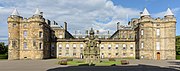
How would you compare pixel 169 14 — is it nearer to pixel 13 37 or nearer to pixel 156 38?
pixel 156 38

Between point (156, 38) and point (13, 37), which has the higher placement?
point (13, 37)

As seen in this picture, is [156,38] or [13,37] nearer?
[13,37]

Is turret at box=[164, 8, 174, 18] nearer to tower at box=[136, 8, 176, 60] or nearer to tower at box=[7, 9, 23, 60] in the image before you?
tower at box=[136, 8, 176, 60]

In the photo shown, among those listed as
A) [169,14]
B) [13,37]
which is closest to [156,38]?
[169,14]

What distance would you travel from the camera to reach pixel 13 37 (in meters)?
57.4

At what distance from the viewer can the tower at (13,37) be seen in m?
56.6

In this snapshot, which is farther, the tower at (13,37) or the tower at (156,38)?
the tower at (156,38)

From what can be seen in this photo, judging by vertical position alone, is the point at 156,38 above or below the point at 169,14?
below

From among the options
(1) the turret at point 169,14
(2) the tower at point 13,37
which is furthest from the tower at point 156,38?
(2) the tower at point 13,37

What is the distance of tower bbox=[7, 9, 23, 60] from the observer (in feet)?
186

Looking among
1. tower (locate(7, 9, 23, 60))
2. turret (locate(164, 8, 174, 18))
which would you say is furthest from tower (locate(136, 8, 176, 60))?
tower (locate(7, 9, 23, 60))

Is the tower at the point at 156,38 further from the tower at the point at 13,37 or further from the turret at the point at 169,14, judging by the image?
the tower at the point at 13,37

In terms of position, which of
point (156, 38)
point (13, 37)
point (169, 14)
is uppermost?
point (169, 14)

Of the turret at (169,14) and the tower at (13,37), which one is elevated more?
the turret at (169,14)
